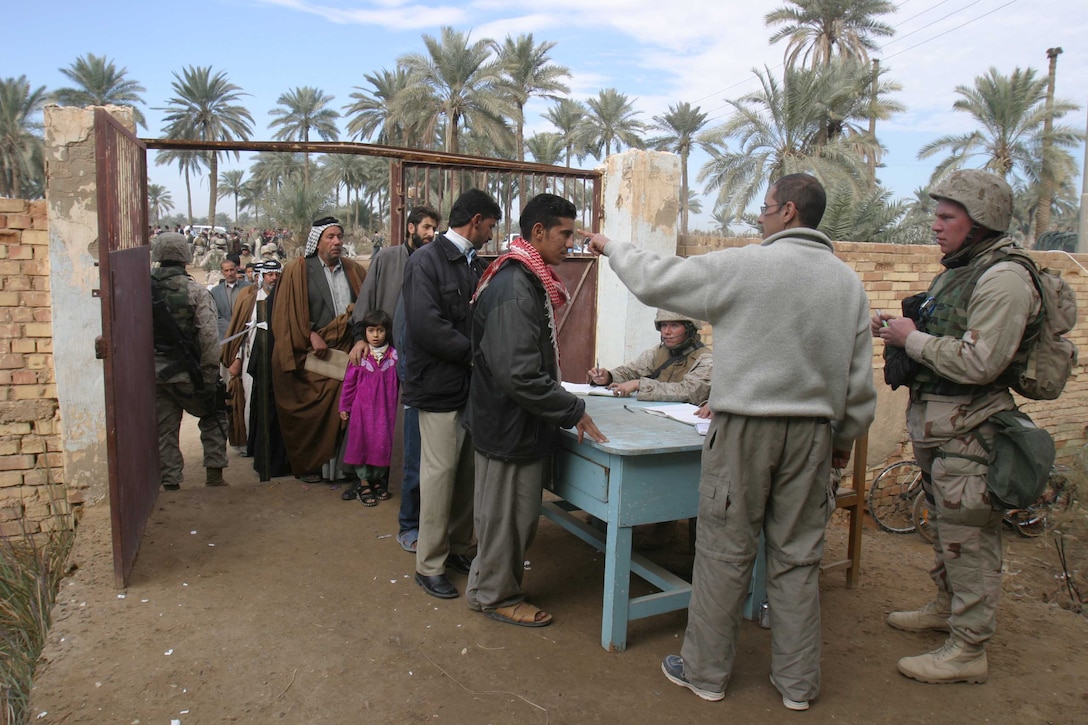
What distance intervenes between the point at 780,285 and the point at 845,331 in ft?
1.01

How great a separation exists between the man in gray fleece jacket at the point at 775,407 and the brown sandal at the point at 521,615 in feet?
2.53

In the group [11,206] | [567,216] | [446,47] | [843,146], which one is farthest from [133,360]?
[446,47]

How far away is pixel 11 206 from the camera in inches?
174

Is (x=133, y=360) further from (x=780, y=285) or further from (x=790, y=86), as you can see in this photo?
(x=790, y=86)

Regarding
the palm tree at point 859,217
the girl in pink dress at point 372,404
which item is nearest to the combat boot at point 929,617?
the girl in pink dress at point 372,404

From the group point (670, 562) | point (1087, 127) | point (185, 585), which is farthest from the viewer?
point (1087, 127)

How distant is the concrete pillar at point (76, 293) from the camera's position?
4352 millimetres

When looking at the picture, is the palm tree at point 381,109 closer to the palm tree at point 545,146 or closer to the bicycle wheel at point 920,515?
the palm tree at point 545,146

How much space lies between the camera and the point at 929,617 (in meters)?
3.47

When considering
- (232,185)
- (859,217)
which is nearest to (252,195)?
(232,185)

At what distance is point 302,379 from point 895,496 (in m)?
5.43

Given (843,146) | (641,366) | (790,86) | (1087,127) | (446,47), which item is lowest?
(641,366)

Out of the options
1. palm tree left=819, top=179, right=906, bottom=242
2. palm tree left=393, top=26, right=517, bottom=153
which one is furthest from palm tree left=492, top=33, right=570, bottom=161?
palm tree left=819, top=179, right=906, bottom=242

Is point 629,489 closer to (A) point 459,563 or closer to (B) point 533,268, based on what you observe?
(B) point 533,268
